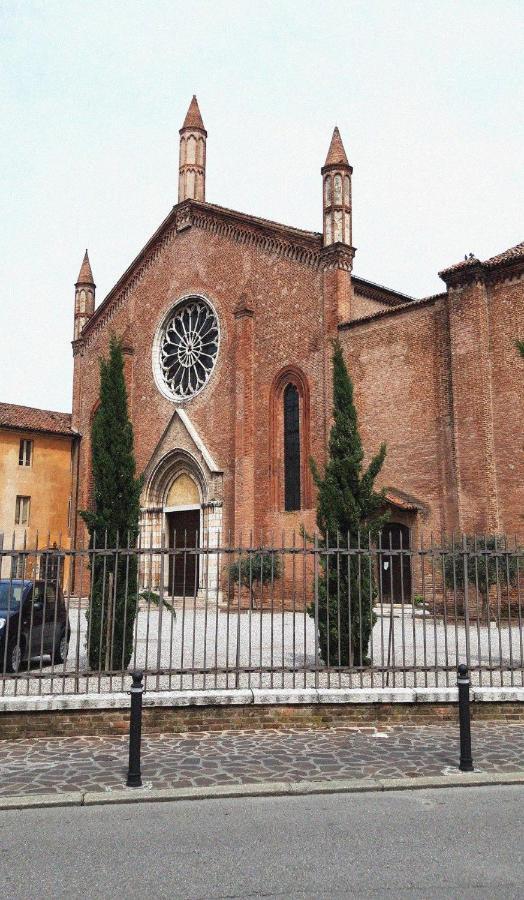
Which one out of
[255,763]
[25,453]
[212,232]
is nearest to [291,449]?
[212,232]

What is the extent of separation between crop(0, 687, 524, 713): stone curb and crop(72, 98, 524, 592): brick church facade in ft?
20.8

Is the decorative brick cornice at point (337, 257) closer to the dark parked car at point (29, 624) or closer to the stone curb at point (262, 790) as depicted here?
the dark parked car at point (29, 624)

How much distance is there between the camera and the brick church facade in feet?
60.2

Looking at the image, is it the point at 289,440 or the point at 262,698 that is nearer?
the point at 262,698

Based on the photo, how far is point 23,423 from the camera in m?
30.5

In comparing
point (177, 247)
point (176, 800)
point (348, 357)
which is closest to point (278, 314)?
point (348, 357)

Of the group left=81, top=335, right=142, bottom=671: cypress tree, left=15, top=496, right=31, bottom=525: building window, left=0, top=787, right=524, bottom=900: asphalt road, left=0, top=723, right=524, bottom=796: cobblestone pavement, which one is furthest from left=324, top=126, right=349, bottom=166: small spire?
left=0, top=787, right=524, bottom=900: asphalt road

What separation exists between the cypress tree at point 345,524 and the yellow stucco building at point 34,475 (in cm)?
2060

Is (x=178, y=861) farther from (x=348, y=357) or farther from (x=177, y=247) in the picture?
(x=177, y=247)

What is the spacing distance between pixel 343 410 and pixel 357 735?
511cm

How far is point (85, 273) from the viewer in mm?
31828

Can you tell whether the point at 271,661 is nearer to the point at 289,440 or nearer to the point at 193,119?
the point at 289,440

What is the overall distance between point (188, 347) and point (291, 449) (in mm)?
6271

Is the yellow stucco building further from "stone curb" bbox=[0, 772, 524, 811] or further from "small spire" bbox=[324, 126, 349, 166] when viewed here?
"stone curb" bbox=[0, 772, 524, 811]
